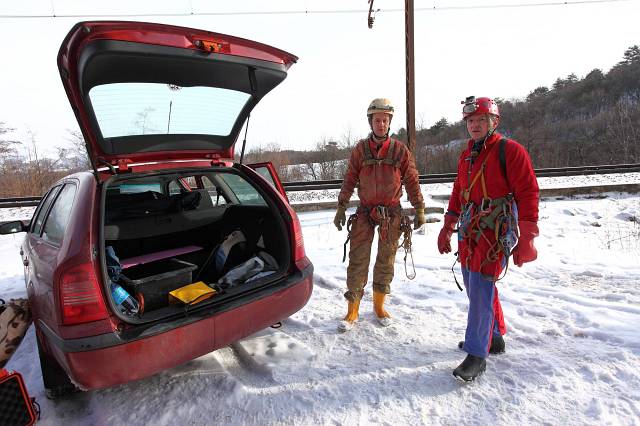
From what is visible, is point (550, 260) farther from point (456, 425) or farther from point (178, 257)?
point (178, 257)

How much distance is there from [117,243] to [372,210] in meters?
2.28

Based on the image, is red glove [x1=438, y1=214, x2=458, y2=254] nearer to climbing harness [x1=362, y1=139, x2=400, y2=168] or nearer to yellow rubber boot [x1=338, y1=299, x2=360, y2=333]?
climbing harness [x1=362, y1=139, x2=400, y2=168]

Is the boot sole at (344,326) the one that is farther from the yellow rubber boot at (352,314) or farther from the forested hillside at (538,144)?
the forested hillside at (538,144)

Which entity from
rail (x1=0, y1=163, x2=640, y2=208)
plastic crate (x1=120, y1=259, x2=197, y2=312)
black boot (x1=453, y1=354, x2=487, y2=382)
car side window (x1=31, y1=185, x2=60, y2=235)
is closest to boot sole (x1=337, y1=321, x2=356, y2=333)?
black boot (x1=453, y1=354, x2=487, y2=382)

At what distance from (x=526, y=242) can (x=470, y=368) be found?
2.81 ft

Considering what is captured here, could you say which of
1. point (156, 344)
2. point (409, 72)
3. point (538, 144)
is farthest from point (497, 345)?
point (538, 144)

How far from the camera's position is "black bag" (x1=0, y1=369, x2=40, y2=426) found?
1.92 m

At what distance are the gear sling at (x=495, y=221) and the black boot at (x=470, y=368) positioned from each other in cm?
61

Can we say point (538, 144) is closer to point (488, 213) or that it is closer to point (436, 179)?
point (436, 179)

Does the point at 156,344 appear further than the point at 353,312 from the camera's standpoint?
No

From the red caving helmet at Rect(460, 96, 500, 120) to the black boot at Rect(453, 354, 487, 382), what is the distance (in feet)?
5.05

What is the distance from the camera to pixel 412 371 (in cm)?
242

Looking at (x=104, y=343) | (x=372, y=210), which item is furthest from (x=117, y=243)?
(x=372, y=210)

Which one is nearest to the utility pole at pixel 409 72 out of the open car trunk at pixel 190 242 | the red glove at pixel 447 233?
the open car trunk at pixel 190 242
